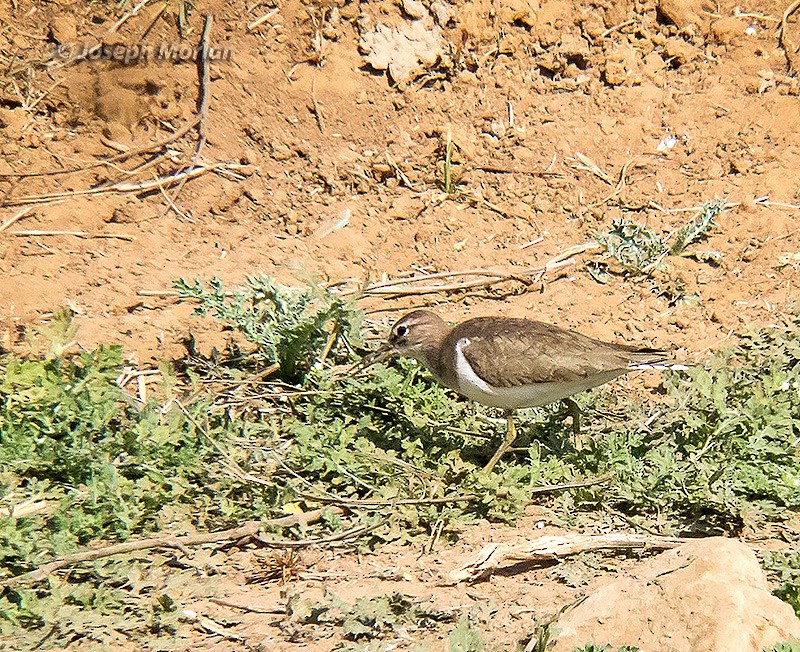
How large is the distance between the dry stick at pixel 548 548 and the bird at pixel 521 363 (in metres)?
0.82

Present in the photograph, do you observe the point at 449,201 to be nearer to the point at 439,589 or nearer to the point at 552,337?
the point at 552,337

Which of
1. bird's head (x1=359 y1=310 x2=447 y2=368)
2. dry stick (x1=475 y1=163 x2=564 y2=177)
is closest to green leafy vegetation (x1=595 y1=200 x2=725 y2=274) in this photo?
dry stick (x1=475 y1=163 x2=564 y2=177)

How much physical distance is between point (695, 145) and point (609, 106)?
34.3 inches

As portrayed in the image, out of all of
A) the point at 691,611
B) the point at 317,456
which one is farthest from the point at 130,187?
the point at 691,611

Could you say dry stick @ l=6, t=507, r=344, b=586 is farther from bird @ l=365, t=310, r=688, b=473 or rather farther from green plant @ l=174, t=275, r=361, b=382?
green plant @ l=174, t=275, r=361, b=382

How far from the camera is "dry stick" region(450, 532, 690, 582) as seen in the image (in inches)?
211

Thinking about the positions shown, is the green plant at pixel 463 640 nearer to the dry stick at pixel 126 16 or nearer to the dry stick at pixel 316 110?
the dry stick at pixel 316 110

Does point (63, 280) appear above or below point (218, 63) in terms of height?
below

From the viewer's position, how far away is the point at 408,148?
9.97 metres

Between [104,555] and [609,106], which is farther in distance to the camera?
[609,106]

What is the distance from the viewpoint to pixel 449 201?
31.6 ft

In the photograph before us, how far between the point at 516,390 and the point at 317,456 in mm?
1227

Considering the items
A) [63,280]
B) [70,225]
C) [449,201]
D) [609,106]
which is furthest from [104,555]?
[609,106]

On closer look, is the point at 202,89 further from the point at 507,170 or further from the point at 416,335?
the point at 416,335
